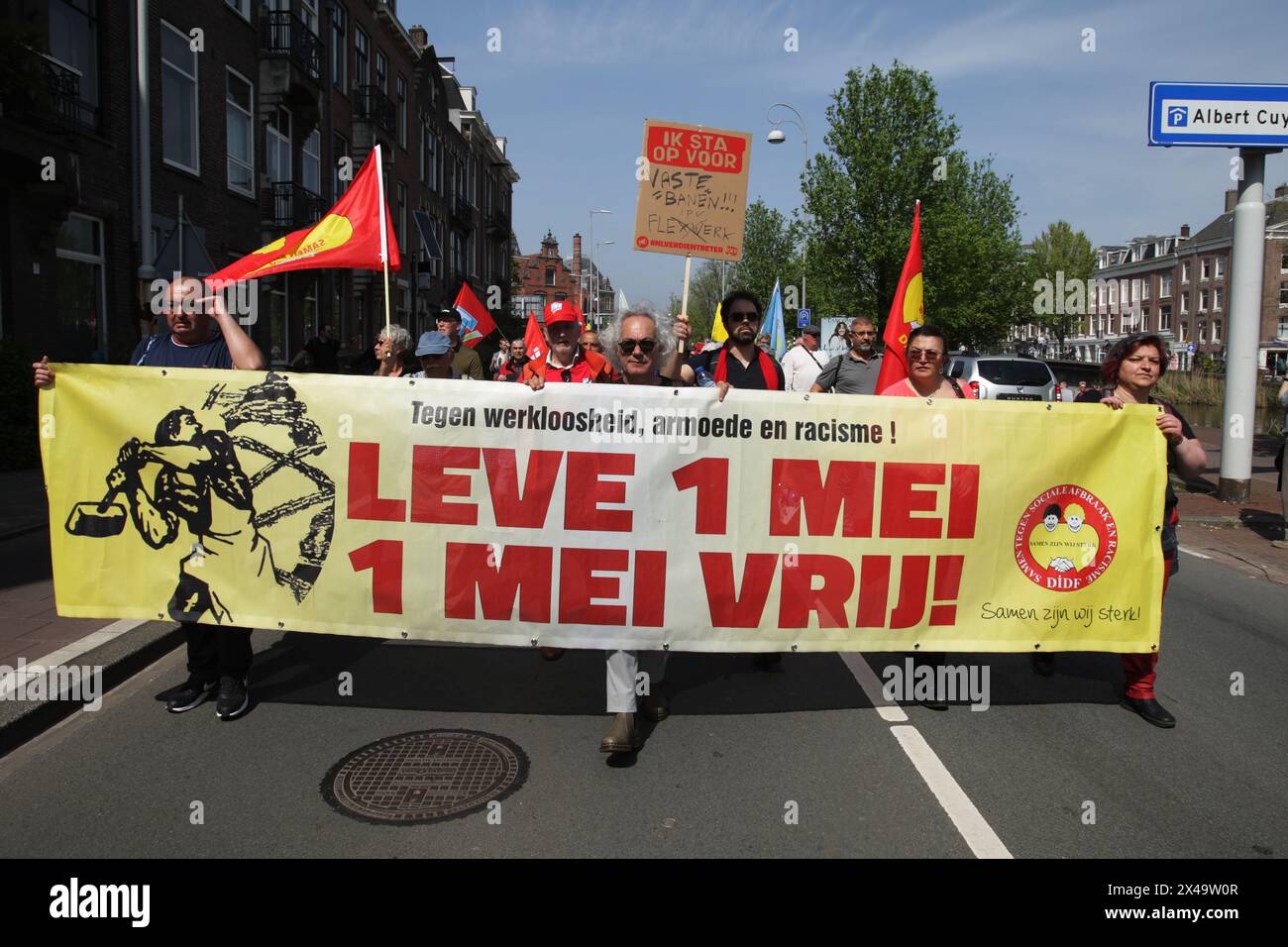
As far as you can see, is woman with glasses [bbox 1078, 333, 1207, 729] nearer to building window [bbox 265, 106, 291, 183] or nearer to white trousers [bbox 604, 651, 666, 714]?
white trousers [bbox 604, 651, 666, 714]

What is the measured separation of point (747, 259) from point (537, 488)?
2256 inches

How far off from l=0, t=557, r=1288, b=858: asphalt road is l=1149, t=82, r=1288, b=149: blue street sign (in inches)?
309

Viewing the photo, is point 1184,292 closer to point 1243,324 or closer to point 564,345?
point 1243,324

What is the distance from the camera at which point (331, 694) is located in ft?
16.1

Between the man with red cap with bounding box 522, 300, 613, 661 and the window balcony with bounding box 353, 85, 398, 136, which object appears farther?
the window balcony with bounding box 353, 85, 398, 136

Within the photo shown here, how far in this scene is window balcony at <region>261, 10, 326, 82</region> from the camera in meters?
21.2

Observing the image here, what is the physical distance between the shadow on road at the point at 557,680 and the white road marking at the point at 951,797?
0.53 m

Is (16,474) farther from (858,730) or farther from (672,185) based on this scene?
(858,730)

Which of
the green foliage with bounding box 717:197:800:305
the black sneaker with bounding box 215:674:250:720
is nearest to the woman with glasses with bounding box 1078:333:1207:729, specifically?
the black sneaker with bounding box 215:674:250:720

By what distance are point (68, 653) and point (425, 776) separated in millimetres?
2399

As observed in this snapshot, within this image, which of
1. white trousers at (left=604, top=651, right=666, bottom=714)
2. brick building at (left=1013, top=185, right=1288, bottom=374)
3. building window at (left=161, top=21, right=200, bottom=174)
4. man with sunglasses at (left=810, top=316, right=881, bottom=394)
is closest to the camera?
white trousers at (left=604, top=651, right=666, bottom=714)

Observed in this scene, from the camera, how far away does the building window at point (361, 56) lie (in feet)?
96.0

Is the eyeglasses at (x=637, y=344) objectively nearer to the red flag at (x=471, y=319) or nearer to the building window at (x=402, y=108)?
the red flag at (x=471, y=319)
